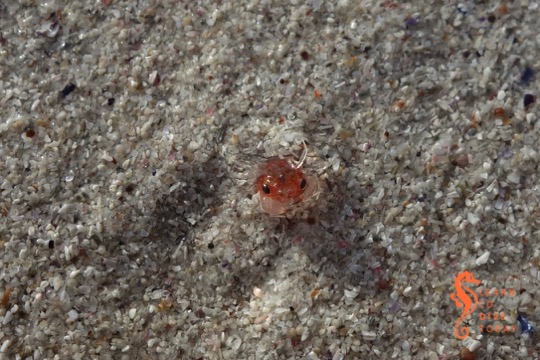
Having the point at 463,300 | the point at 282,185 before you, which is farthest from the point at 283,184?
the point at 463,300

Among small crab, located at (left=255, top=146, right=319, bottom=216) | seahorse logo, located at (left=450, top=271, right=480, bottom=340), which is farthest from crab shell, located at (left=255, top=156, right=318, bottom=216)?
seahorse logo, located at (left=450, top=271, right=480, bottom=340)

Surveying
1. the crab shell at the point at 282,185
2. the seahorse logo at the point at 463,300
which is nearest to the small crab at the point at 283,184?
the crab shell at the point at 282,185

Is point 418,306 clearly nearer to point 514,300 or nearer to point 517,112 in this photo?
point 514,300

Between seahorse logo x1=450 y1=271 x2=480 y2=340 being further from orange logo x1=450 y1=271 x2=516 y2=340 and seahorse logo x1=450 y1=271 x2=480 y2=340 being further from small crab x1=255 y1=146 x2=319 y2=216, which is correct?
small crab x1=255 y1=146 x2=319 y2=216

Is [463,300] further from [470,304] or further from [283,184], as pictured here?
[283,184]

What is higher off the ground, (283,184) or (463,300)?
(283,184)

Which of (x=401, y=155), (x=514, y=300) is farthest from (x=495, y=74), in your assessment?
(x=514, y=300)
